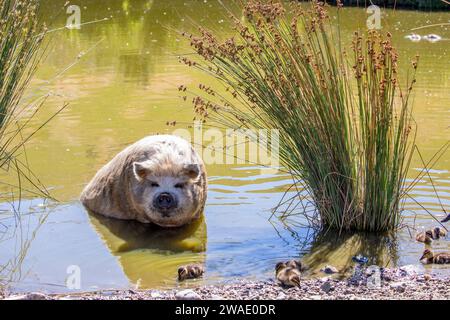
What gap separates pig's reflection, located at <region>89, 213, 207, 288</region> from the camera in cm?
695

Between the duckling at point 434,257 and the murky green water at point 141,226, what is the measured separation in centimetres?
14

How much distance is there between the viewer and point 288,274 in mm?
6344

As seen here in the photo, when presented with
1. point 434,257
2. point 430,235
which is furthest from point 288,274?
point 430,235

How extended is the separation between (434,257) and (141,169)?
2828mm

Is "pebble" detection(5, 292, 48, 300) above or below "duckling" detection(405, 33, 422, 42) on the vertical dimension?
below

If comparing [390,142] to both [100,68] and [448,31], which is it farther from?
[448,31]

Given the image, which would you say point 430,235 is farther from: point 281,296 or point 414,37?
point 414,37

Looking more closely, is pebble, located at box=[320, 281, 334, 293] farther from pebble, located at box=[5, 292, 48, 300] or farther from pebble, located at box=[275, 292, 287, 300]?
pebble, located at box=[5, 292, 48, 300]

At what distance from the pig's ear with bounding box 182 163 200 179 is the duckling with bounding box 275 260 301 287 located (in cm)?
192

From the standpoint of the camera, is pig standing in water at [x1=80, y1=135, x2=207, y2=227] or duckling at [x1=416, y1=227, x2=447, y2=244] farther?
pig standing in water at [x1=80, y1=135, x2=207, y2=227]

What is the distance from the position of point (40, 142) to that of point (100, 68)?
16.0 ft

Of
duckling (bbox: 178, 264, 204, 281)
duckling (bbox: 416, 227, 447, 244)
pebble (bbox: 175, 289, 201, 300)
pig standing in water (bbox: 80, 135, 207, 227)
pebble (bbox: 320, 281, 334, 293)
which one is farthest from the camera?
pig standing in water (bbox: 80, 135, 207, 227)

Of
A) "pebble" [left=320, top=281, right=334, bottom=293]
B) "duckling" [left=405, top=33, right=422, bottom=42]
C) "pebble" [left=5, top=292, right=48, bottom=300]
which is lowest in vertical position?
"pebble" [left=5, top=292, right=48, bottom=300]

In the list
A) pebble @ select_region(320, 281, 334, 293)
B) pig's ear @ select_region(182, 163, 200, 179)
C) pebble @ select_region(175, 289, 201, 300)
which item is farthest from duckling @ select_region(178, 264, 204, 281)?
pig's ear @ select_region(182, 163, 200, 179)
